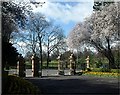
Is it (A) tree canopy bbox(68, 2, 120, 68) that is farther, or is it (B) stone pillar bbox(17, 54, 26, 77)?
(A) tree canopy bbox(68, 2, 120, 68)

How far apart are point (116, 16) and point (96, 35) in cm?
415

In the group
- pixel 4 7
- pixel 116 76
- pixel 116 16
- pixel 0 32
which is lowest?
pixel 116 76

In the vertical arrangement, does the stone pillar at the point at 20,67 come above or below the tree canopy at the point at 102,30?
below

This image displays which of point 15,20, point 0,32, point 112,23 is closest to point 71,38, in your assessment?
point 112,23

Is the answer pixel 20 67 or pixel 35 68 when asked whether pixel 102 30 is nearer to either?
pixel 35 68

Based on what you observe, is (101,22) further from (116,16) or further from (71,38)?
(71,38)

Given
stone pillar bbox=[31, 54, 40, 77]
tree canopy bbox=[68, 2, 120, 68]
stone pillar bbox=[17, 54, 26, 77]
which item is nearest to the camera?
stone pillar bbox=[17, 54, 26, 77]

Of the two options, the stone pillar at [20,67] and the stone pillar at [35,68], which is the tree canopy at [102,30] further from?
the stone pillar at [20,67]

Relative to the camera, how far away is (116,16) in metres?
31.8

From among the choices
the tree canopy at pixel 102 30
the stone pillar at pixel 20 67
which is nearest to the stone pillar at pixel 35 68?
the stone pillar at pixel 20 67

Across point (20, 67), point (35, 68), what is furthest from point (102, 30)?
point (20, 67)

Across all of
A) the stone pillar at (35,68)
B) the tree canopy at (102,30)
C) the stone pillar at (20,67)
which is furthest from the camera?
the tree canopy at (102,30)

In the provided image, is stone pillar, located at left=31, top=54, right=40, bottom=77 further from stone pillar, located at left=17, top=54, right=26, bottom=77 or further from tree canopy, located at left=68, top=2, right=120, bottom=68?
tree canopy, located at left=68, top=2, right=120, bottom=68

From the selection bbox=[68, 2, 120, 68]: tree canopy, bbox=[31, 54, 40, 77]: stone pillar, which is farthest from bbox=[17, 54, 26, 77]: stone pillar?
bbox=[68, 2, 120, 68]: tree canopy
